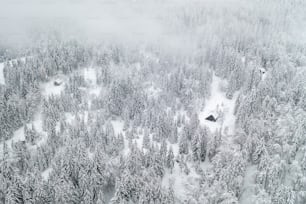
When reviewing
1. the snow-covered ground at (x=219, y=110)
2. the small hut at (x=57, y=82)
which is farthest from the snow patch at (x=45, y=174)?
the snow-covered ground at (x=219, y=110)

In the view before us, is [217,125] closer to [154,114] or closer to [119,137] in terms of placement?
[154,114]

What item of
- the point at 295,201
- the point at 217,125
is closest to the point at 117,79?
the point at 217,125

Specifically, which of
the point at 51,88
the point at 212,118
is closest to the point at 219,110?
the point at 212,118

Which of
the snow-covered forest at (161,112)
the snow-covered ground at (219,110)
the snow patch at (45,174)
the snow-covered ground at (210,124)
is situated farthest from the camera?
the snow-covered ground at (219,110)

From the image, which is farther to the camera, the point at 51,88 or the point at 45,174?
the point at 51,88

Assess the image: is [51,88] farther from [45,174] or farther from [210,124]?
[210,124]

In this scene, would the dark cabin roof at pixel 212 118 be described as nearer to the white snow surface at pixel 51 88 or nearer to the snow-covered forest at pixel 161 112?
the snow-covered forest at pixel 161 112

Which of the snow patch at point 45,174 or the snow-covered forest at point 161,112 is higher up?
the snow-covered forest at point 161,112

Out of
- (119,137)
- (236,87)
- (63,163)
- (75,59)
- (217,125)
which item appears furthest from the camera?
(75,59)
